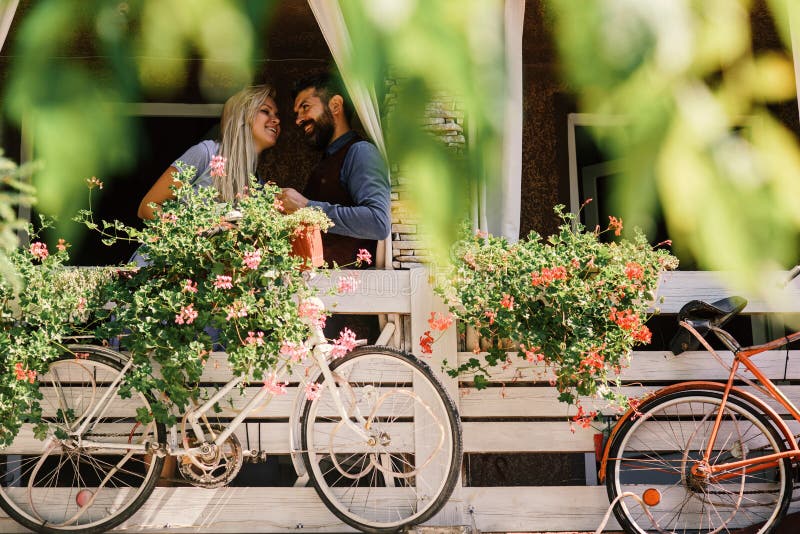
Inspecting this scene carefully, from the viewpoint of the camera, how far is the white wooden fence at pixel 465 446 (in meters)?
3.74

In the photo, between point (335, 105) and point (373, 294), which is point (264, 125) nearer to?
point (335, 105)

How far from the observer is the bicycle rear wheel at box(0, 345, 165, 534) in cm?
353

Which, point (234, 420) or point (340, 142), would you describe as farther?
point (340, 142)

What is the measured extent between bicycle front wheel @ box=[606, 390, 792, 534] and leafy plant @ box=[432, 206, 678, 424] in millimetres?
286

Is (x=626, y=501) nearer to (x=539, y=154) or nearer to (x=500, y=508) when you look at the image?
(x=500, y=508)

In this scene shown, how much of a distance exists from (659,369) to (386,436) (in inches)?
51.9

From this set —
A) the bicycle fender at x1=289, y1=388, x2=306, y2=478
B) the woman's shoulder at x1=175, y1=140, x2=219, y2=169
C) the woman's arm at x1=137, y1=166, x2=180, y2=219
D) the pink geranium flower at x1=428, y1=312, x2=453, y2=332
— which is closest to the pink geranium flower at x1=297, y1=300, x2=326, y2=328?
the bicycle fender at x1=289, y1=388, x2=306, y2=478

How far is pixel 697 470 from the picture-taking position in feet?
11.8

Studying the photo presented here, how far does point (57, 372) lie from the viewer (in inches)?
147

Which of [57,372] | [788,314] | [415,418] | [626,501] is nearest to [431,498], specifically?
[415,418]

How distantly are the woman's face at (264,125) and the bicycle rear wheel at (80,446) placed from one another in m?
1.47

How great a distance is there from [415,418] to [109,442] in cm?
128

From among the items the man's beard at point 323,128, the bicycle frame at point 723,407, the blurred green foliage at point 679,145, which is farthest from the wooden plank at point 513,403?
the blurred green foliage at point 679,145

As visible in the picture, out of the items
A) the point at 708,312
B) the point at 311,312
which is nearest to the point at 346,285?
the point at 311,312
